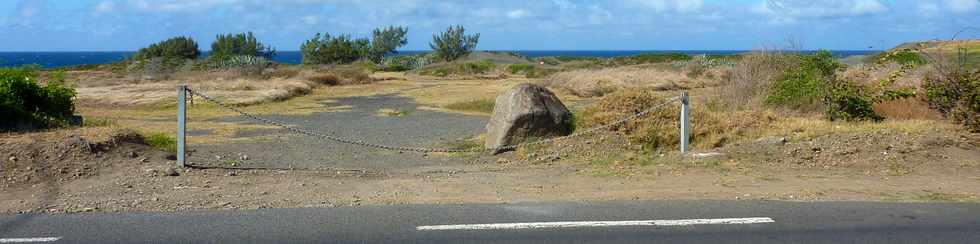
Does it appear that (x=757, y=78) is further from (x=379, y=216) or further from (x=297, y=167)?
(x=379, y=216)

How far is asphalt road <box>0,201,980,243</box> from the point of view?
6637 mm

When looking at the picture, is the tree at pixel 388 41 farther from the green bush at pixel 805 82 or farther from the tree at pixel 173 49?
the green bush at pixel 805 82

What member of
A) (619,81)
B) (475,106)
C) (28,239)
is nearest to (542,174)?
(28,239)

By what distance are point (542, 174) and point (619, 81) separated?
70.7 feet

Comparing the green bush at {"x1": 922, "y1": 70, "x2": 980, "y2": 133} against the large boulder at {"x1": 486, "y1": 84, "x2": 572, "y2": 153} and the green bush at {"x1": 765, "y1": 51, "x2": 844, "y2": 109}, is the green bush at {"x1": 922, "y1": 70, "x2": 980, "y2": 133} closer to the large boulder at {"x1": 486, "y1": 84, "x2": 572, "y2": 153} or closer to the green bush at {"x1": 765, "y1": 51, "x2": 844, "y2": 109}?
the green bush at {"x1": 765, "y1": 51, "x2": 844, "y2": 109}

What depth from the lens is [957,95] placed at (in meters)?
13.5

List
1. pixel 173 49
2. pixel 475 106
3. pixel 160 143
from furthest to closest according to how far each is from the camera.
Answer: pixel 173 49
pixel 475 106
pixel 160 143

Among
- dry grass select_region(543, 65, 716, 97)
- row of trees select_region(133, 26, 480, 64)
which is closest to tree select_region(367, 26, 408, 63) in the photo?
row of trees select_region(133, 26, 480, 64)

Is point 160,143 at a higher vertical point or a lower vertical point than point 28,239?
higher

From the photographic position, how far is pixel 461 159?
13.1 metres

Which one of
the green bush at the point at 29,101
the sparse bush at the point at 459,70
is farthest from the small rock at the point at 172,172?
the sparse bush at the point at 459,70

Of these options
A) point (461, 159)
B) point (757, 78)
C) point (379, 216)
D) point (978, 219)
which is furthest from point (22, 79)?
point (757, 78)

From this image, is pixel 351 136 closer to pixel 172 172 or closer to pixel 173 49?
pixel 172 172

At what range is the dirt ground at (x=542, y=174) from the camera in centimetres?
862
